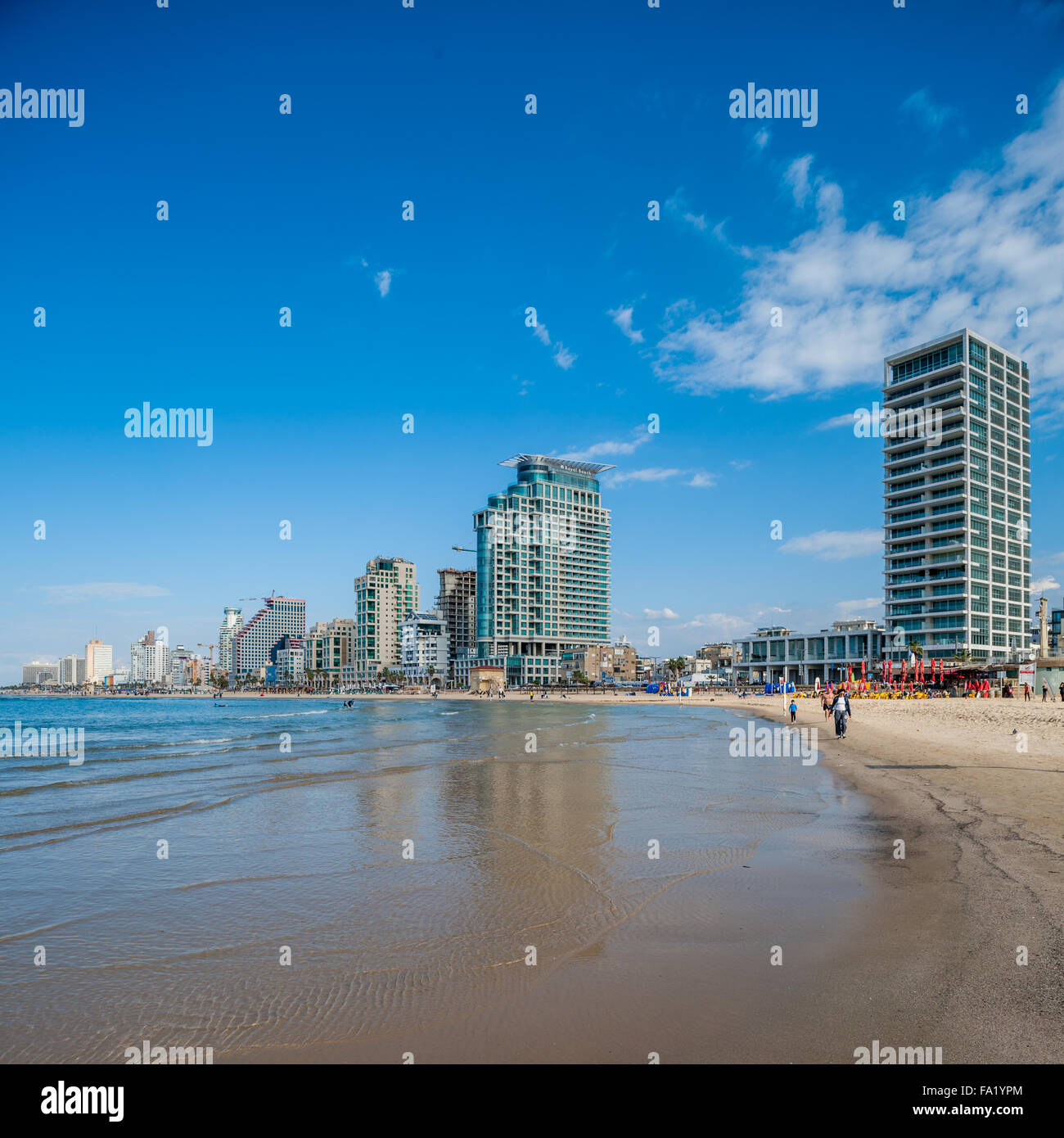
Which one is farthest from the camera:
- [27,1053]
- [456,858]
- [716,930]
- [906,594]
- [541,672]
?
[541,672]

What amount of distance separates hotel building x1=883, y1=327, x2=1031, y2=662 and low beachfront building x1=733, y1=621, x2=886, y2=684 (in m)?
9.80

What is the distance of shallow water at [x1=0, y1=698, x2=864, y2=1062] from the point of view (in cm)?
690

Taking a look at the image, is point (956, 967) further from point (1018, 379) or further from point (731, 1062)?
point (1018, 379)

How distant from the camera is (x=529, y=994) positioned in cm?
698

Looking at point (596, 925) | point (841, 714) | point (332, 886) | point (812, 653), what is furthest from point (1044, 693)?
point (812, 653)

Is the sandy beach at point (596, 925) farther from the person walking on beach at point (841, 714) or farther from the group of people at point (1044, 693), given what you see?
the group of people at point (1044, 693)

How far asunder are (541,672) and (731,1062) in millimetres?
194226

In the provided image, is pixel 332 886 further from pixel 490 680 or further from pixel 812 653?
pixel 490 680

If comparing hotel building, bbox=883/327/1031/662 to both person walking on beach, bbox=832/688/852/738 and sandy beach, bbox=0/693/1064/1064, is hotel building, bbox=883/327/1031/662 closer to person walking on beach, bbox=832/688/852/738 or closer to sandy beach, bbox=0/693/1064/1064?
person walking on beach, bbox=832/688/852/738

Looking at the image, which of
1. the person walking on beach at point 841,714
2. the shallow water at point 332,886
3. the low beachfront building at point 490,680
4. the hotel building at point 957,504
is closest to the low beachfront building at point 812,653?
the hotel building at point 957,504

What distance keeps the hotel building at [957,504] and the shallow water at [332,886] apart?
107 meters

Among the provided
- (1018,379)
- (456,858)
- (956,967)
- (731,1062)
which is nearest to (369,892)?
(456,858)

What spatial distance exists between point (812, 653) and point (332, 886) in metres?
144

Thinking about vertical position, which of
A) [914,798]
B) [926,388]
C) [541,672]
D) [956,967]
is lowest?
[541,672]
